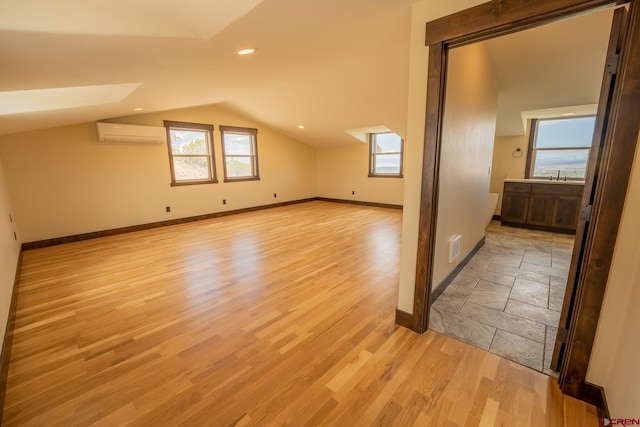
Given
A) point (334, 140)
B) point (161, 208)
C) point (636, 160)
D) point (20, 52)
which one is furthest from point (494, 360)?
point (334, 140)

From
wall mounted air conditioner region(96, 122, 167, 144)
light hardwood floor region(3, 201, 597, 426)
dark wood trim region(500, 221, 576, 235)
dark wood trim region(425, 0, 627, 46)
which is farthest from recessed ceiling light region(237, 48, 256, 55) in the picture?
dark wood trim region(500, 221, 576, 235)

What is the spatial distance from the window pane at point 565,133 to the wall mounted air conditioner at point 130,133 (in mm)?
7134

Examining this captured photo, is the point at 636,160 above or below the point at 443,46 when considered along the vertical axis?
below

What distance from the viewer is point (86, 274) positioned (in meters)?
3.16

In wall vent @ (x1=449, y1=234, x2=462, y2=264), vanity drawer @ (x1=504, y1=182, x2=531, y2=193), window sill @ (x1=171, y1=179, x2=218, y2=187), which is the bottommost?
wall vent @ (x1=449, y1=234, x2=462, y2=264)

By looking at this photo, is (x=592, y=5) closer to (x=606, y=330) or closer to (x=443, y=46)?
(x=443, y=46)

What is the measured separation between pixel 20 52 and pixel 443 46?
2.34 m

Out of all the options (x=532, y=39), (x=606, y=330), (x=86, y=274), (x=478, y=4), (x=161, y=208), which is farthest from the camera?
(x=161, y=208)

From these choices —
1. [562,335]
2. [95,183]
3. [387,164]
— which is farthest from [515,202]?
[95,183]

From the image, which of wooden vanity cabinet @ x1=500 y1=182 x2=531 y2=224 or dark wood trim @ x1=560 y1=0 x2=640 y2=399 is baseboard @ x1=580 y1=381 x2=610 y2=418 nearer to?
dark wood trim @ x1=560 y1=0 x2=640 y2=399

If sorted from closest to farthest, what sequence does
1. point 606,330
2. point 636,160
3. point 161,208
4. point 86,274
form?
point 636,160 < point 606,330 < point 86,274 < point 161,208

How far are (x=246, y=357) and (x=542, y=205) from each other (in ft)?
17.6

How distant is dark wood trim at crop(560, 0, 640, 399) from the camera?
119 centimetres

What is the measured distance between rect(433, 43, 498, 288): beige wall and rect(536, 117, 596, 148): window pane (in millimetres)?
2310
